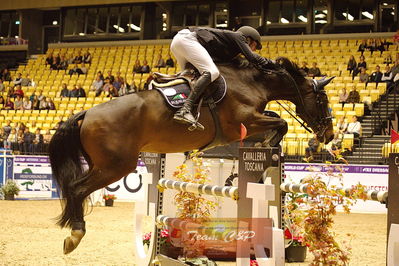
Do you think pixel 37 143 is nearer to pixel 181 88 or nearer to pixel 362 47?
pixel 362 47

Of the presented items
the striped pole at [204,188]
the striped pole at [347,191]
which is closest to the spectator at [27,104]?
the striped pole at [204,188]

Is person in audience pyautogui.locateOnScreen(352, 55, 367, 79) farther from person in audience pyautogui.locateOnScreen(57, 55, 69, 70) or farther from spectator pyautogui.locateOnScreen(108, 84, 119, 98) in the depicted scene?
person in audience pyautogui.locateOnScreen(57, 55, 69, 70)

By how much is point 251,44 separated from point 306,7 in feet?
63.4

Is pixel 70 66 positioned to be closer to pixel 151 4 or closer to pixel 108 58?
pixel 108 58

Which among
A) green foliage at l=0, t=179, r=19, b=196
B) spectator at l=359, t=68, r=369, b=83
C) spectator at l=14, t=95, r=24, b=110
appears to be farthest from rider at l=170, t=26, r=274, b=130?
spectator at l=14, t=95, r=24, b=110

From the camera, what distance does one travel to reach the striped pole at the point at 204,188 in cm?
449

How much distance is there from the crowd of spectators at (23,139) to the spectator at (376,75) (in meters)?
9.42

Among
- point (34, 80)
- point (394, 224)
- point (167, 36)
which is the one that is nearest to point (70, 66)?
point (34, 80)

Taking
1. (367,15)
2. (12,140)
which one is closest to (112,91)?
(12,140)

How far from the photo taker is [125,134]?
532 centimetres

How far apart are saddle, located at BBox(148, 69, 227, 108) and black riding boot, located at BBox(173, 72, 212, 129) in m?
0.09

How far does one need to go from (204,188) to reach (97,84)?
674 inches

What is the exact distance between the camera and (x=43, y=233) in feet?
29.6

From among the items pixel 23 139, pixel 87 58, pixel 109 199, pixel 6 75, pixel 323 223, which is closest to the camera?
pixel 323 223
